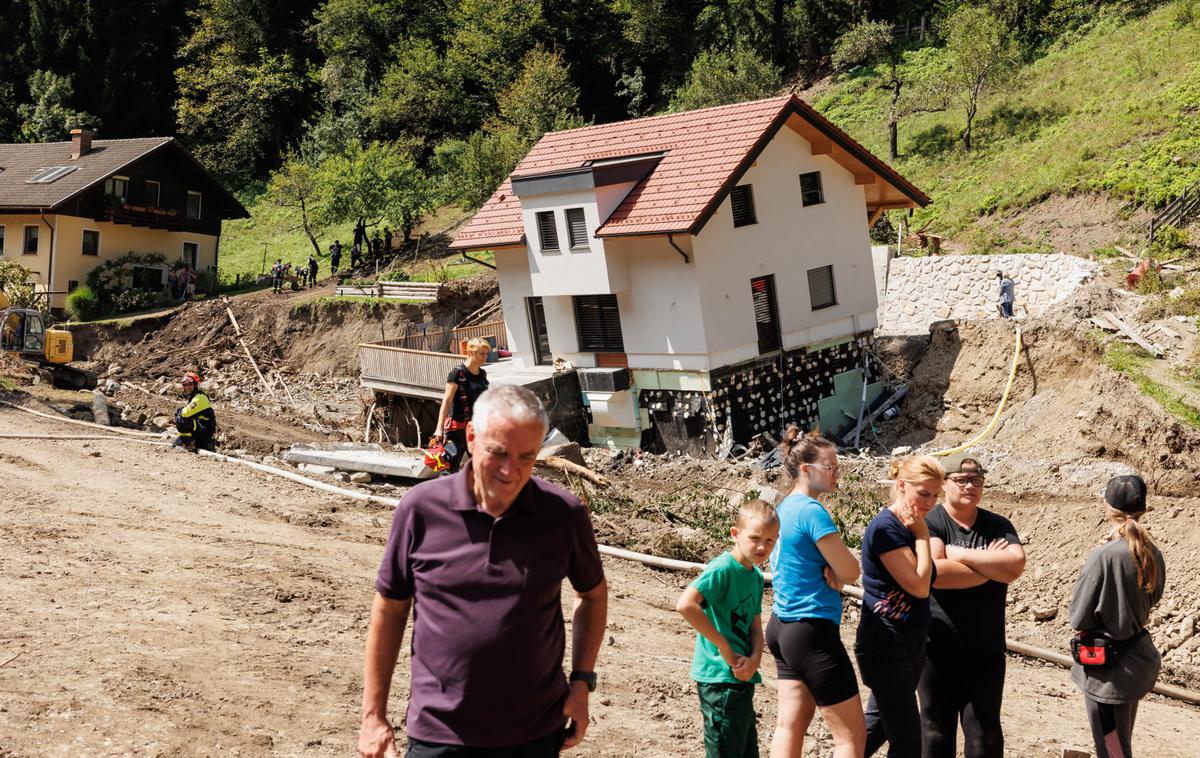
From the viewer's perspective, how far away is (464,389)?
11961 mm

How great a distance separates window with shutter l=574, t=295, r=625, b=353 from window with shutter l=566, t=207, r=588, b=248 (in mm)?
1429

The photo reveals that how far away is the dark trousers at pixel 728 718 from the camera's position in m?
5.84

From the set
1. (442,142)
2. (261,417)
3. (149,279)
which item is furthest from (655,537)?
(442,142)

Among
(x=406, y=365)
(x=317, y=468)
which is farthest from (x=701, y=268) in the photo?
(x=317, y=468)

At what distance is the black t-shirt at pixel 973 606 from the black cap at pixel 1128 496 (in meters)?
0.62

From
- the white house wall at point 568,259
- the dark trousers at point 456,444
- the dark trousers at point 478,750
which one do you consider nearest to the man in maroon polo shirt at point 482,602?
the dark trousers at point 478,750

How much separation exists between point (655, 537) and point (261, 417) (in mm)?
18872

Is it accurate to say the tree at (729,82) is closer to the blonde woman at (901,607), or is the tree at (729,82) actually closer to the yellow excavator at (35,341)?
the yellow excavator at (35,341)

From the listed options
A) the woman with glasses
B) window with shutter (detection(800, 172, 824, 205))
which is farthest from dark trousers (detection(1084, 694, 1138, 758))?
window with shutter (detection(800, 172, 824, 205))

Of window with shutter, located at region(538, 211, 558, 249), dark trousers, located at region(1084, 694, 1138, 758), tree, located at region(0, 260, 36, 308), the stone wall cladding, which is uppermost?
tree, located at region(0, 260, 36, 308)

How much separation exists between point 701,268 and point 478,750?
2125 cm

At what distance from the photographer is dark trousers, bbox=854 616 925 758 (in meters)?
5.93

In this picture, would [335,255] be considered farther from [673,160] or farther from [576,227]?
[673,160]

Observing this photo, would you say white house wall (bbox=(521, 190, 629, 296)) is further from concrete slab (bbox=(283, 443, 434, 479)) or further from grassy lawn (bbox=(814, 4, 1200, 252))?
grassy lawn (bbox=(814, 4, 1200, 252))
